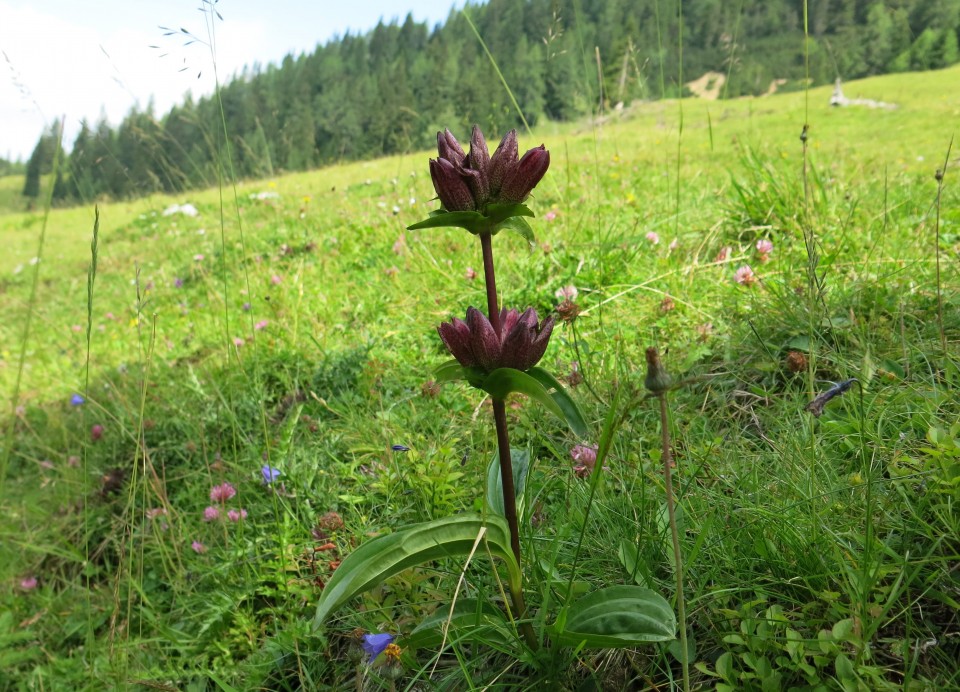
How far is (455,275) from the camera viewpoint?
10.2 ft

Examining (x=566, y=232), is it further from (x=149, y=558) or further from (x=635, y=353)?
(x=149, y=558)

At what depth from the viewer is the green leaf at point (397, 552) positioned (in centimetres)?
88

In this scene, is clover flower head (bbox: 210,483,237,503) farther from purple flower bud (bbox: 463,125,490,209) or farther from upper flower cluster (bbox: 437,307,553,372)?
purple flower bud (bbox: 463,125,490,209)

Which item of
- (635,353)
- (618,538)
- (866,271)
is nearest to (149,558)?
(618,538)

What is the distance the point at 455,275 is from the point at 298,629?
204 cm

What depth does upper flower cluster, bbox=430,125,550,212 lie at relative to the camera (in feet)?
3.25

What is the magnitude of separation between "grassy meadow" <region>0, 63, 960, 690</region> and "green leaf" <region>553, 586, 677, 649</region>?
0.04 meters

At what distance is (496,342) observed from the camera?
995mm

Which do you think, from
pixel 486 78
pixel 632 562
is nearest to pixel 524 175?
pixel 632 562

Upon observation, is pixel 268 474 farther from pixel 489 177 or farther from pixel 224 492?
pixel 489 177

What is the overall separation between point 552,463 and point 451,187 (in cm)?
98

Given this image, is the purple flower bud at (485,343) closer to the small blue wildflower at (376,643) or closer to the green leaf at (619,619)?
the green leaf at (619,619)

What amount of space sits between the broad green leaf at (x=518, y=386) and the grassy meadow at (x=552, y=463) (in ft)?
0.39

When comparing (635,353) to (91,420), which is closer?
(635,353)
